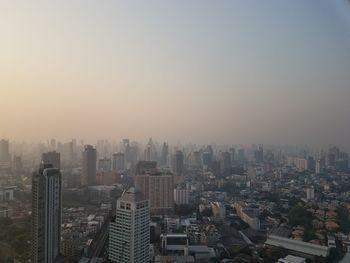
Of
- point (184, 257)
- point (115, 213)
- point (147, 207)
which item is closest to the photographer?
point (115, 213)

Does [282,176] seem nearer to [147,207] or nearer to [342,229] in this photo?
[342,229]

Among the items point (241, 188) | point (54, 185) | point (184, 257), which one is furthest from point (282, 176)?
point (54, 185)

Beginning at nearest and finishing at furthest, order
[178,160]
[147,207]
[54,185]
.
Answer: [54,185] < [147,207] < [178,160]

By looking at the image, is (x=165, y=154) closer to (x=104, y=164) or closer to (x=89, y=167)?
(x=104, y=164)

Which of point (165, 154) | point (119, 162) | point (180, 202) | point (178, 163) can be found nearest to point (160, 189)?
point (178, 163)

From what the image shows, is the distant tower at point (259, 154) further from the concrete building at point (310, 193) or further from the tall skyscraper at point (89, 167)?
the tall skyscraper at point (89, 167)

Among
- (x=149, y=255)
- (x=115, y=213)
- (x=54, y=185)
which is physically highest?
(x=54, y=185)
